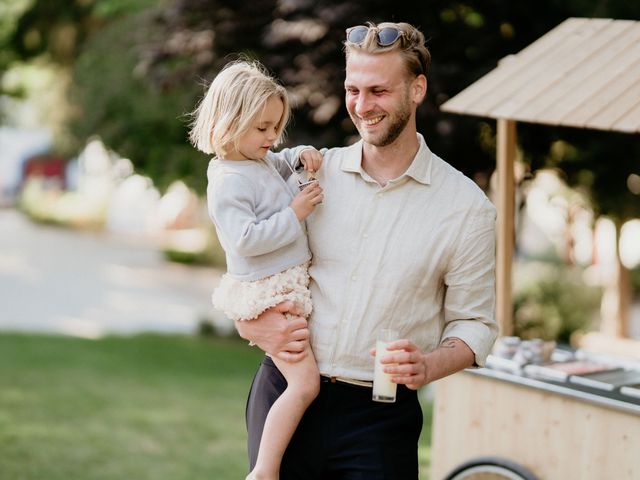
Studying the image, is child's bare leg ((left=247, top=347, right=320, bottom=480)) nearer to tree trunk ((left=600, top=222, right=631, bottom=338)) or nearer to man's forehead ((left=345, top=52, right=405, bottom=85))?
man's forehead ((left=345, top=52, right=405, bottom=85))

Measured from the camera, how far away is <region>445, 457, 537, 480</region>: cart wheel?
14.3 ft

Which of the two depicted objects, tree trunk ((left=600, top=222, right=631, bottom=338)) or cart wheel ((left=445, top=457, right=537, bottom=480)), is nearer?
cart wheel ((left=445, top=457, right=537, bottom=480))

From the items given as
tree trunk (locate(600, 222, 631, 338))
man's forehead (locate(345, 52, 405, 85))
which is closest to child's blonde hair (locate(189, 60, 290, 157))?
man's forehead (locate(345, 52, 405, 85))

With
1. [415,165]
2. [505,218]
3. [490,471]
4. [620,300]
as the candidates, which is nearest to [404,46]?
[415,165]

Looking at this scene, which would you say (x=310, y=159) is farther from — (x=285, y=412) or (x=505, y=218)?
(x=505, y=218)

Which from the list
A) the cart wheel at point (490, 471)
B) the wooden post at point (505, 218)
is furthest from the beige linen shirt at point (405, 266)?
the wooden post at point (505, 218)

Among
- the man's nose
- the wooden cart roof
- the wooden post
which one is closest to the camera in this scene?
the man's nose

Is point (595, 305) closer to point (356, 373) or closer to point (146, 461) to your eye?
point (146, 461)

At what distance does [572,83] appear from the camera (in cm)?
454

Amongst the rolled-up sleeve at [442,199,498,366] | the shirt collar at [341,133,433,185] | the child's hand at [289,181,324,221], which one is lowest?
the rolled-up sleeve at [442,199,498,366]

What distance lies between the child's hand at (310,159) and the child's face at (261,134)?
0.32 ft

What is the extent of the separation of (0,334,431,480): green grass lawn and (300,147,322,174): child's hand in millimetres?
4207

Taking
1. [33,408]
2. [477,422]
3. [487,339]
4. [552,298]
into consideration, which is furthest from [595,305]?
[487,339]

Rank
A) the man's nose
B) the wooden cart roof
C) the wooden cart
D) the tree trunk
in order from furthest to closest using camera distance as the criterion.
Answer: the tree trunk
the wooden cart roof
the wooden cart
the man's nose
